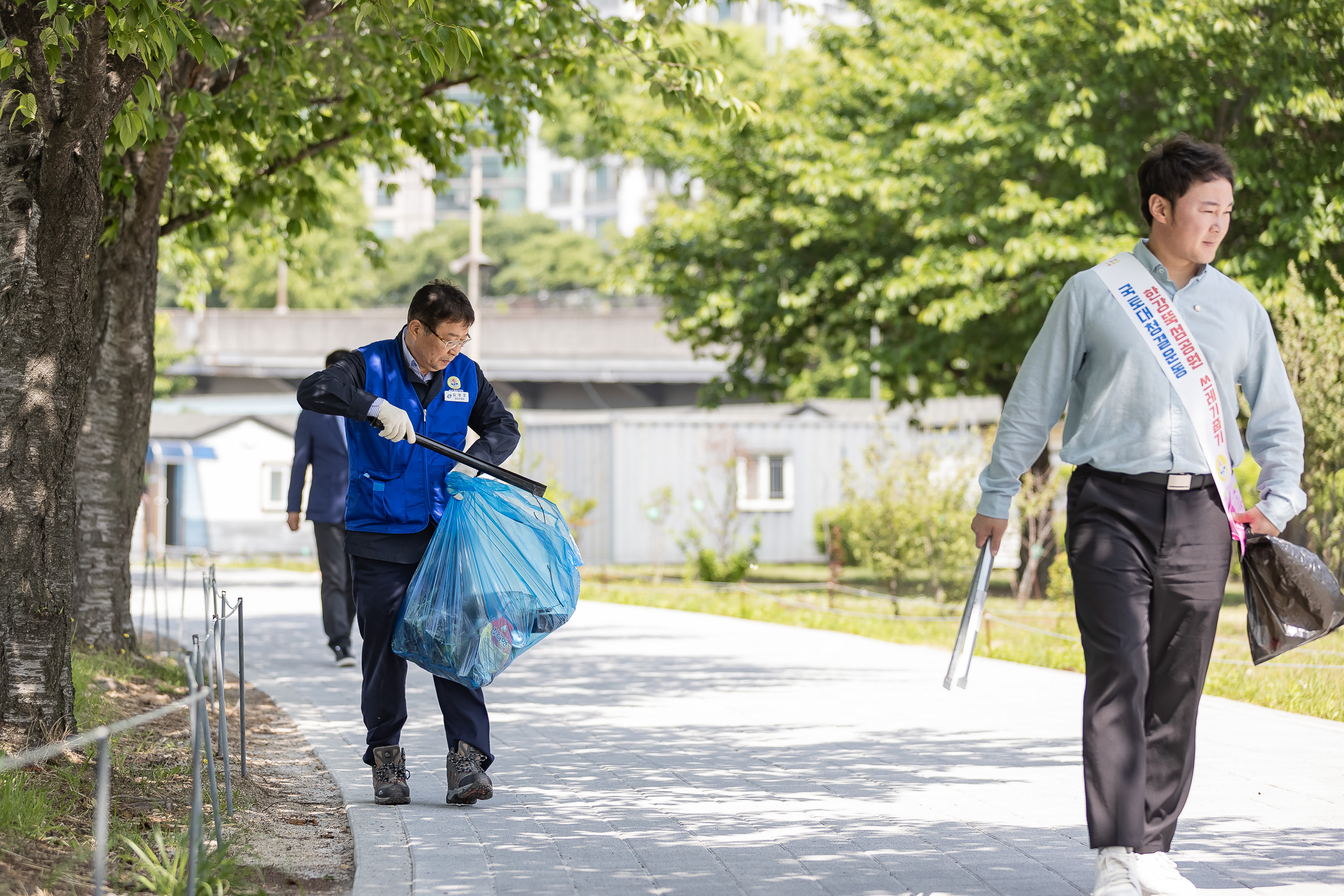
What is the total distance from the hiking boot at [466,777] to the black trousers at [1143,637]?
2.27 m

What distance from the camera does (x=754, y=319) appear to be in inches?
808

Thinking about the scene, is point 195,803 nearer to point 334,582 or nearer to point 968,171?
point 334,582

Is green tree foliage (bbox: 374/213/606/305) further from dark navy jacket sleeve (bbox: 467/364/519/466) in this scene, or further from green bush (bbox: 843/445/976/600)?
dark navy jacket sleeve (bbox: 467/364/519/466)

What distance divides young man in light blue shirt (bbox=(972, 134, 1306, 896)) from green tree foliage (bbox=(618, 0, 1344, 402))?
11.1 metres

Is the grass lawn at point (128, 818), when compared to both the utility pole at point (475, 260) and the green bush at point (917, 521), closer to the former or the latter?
the green bush at point (917, 521)

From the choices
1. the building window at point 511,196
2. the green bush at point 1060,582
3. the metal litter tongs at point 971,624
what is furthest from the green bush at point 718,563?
the building window at point 511,196

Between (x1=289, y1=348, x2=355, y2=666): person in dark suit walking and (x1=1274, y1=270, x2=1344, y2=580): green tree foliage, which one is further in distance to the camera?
(x1=1274, y1=270, x2=1344, y2=580): green tree foliage

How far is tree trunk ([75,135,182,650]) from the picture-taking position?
336 inches

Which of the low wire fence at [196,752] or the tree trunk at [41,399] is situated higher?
the tree trunk at [41,399]

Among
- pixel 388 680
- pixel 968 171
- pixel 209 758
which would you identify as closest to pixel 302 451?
pixel 388 680

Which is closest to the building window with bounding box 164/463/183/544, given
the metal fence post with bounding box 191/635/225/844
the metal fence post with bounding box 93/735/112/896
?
the metal fence post with bounding box 191/635/225/844

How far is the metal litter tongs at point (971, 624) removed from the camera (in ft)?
14.0

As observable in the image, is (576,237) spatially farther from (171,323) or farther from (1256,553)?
(1256,553)

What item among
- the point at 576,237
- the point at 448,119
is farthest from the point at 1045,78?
the point at 576,237
